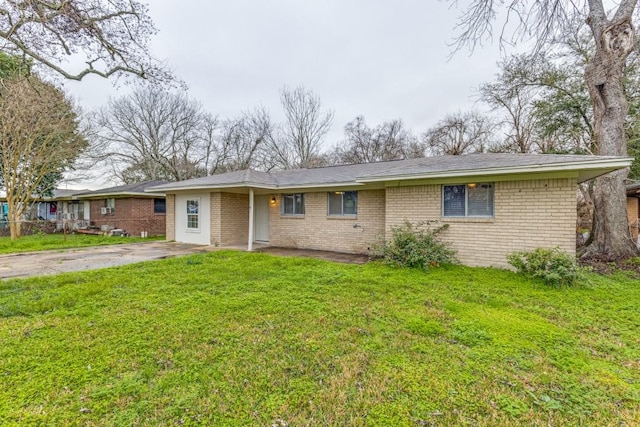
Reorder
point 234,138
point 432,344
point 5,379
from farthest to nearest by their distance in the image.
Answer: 1. point 234,138
2. point 432,344
3. point 5,379

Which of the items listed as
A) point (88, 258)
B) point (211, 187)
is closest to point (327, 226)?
point (211, 187)

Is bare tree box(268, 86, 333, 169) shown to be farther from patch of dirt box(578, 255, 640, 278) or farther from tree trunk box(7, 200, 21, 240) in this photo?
patch of dirt box(578, 255, 640, 278)

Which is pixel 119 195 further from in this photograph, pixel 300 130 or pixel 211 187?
pixel 300 130

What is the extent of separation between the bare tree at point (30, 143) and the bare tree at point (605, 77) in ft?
53.7

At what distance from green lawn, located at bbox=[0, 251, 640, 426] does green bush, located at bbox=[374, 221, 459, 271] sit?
1522 millimetres

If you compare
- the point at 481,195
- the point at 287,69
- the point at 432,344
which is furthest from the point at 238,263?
the point at 287,69

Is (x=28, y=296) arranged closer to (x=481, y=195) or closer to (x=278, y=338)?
(x=278, y=338)

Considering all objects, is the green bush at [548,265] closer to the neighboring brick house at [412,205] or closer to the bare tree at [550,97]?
the neighboring brick house at [412,205]

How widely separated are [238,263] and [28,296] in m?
3.88

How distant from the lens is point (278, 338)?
3.34 m

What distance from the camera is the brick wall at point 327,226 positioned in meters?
9.33

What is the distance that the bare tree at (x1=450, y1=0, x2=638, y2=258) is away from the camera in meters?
7.80

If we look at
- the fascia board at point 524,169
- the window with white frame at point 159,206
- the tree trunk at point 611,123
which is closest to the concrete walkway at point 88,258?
the fascia board at point 524,169

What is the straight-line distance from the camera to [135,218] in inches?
621
